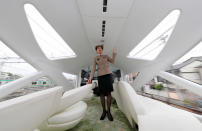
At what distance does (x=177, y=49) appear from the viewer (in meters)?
1.86

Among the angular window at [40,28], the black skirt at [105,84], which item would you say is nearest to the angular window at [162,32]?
the black skirt at [105,84]

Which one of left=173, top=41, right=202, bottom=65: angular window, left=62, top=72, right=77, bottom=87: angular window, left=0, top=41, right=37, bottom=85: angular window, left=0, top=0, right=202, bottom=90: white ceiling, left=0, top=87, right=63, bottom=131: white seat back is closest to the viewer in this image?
left=0, top=87, right=63, bottom=131: white seat back

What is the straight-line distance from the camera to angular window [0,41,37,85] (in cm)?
161

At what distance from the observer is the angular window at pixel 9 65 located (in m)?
1.61

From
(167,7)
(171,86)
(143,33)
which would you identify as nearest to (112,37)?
(143,33)

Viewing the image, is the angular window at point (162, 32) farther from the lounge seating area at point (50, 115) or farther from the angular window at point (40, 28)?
the angular window at point (40, 28)

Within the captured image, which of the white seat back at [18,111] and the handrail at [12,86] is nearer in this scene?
the white seat back at [18,111]

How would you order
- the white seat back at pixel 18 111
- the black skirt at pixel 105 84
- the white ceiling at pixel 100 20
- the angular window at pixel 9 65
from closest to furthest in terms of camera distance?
1. the white seat back at pixel 18 111
2. the black skirt at pixel 105 84
3. the white ceiling at pixel 100 20
4. the angular window at pixel 9 65

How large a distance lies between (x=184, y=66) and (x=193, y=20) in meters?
0.96

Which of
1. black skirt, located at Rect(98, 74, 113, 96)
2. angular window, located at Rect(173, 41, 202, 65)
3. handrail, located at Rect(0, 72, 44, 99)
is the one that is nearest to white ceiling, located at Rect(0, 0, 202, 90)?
angular window, located at Rect(173, 41, 202, 65)

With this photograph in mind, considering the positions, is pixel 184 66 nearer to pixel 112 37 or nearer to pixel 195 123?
pixel 195 123

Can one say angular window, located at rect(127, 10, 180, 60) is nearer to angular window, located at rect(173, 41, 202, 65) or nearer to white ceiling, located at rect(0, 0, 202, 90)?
white ceiling, located at rect(0, 0, 202, 90)

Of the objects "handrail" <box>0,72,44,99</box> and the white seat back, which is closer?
the white seat back

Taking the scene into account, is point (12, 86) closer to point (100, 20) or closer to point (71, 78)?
point (100, 20)
